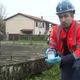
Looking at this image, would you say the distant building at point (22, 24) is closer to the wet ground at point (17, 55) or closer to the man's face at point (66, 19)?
the wet ground at point (17, 55)

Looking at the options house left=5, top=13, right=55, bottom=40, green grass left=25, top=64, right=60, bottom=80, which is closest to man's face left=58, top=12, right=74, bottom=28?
green grass left=25, top=64, right=60, bottom=80

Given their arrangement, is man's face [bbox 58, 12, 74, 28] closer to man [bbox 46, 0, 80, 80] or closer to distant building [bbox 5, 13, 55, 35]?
man [bbox 46, 0, 80, 80]

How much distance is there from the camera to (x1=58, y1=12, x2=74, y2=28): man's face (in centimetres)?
393

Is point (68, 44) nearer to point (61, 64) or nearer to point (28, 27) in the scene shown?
point (61, 64)

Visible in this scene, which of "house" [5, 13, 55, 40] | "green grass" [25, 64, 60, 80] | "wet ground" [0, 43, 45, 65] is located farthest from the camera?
"house" [5, 13, 55, 40]

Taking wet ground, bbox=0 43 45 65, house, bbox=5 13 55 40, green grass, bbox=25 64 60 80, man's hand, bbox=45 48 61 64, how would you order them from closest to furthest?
man's hand, bbox=45 48 61 64 < green grass, bbox=25 64 60 80 < wet ground, bbox=0 43 45 65 < house, bbox=5 13 55 40

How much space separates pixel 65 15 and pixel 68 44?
33 cm

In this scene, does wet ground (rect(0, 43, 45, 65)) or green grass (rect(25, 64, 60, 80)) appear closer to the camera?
green grass (rect(25, 64, 60, 80))

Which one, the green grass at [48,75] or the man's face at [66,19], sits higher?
the man's face at [66,19]

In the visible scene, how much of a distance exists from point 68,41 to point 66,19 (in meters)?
0.25

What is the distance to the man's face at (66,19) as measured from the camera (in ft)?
12.9

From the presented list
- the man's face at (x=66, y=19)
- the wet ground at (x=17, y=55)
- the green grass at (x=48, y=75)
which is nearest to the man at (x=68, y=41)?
the man's face at (x=66, y=19)

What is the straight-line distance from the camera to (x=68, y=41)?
3986 mm

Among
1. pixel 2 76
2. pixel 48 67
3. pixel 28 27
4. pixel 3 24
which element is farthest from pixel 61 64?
pixel 3 24
